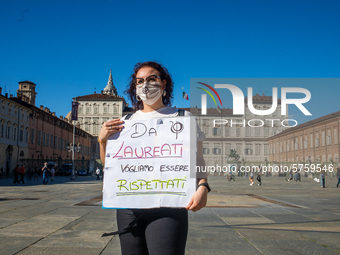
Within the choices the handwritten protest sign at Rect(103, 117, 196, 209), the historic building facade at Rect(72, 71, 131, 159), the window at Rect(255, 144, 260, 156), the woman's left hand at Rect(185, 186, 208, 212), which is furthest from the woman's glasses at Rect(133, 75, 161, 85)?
the historic building facade at Rect(72, 71, 131, 159)

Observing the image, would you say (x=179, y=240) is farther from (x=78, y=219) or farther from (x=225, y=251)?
(x=78, y=219)

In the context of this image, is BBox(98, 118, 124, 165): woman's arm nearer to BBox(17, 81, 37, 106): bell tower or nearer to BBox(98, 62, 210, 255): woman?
BBox(98, 62, 210, 255): woman

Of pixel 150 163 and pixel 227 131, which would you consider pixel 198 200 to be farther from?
pixel 227 131

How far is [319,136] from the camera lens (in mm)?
51406

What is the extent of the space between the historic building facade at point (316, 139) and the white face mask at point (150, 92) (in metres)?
43.6

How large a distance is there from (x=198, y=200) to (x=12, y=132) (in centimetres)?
5263

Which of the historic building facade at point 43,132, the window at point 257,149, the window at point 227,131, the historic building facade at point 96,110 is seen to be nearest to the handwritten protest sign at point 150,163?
the window at point 227,131

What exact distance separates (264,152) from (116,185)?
41.4 metres

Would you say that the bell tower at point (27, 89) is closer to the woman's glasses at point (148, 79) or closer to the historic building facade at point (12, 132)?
the historic building facade at point (12, 132)

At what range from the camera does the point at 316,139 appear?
52.2m

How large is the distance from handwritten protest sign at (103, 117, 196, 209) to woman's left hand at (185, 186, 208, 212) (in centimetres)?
6

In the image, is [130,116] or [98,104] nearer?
[130,116]

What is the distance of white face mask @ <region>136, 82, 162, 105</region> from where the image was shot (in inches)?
95.3

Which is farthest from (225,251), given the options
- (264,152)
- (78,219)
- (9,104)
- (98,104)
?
(98,104)
